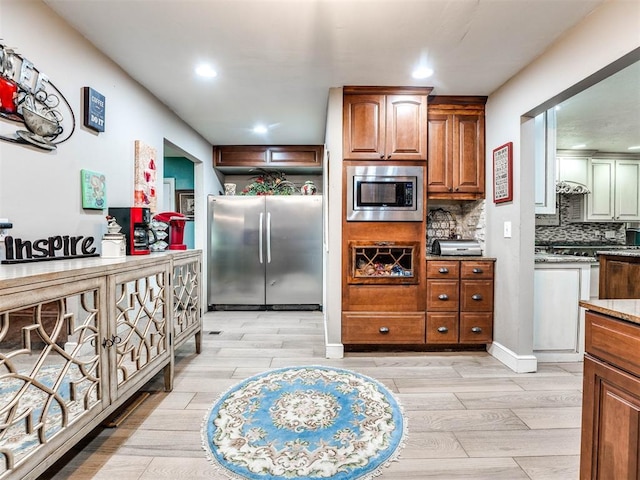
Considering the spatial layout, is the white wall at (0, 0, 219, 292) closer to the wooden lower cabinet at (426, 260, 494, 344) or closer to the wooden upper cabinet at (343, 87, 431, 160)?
the wooden upper cabinet at (343, 87, 431, 160)

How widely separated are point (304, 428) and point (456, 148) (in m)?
2.60

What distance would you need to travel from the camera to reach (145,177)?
266cm

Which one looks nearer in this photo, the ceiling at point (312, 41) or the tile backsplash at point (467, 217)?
the ceiling at point (312, 41)

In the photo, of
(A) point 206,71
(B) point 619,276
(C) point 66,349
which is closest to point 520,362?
(B) point 619,276

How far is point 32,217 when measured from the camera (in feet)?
5.38

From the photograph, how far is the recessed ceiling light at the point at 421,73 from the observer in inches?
93.8

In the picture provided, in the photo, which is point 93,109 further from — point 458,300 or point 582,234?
point 582,234

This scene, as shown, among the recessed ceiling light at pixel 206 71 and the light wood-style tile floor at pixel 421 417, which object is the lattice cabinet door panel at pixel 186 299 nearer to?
the light wood-style tile floor at pixel 421 417

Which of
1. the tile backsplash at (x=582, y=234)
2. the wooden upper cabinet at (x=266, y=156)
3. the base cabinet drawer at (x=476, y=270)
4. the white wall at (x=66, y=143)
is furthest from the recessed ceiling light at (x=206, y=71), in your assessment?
the tile backsplash at (x=582, y=234)

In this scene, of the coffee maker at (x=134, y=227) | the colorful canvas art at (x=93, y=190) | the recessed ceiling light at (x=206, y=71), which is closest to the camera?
the colorful canvas art at (x=93, y=190)

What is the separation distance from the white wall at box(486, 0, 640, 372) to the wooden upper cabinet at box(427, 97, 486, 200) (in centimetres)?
9

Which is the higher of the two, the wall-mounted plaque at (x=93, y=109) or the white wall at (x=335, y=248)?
the wall-mounted plaque at (x=93, y=109)

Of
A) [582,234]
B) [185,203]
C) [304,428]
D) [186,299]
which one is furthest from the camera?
[185,203]

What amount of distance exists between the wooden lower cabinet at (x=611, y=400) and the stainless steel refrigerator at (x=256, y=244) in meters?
3.42
